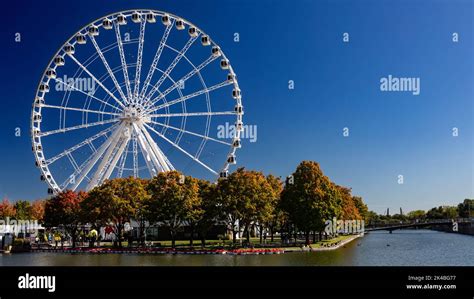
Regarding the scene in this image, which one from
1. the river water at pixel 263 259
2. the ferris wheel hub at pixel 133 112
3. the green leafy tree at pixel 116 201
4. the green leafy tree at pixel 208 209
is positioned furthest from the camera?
the green leafy tree at pixel 208 209

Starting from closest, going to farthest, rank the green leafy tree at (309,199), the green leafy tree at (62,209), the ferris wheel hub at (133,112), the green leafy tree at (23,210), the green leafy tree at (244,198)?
the ferris wheel hub at (133,112)
the green leafy tree at (244,198)
the green leafy tree at (309,199)
the green leafy tree at (62,209)
the green leafy tree at (23,210)

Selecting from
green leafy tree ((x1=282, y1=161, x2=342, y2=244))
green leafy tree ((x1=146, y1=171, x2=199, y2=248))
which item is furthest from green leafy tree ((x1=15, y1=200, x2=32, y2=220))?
green leafy tree ((x1=282, y1=161, x2=342, y2=244))

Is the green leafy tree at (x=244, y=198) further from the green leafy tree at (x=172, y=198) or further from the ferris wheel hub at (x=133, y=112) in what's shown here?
the ferris wheel hub at (x=133, y=112)

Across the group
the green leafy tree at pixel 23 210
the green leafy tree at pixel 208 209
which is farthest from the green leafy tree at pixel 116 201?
Result: the green leafy tree at pixel 23 210

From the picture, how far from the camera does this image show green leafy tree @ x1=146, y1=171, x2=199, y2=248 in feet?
188

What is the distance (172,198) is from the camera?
2259 inches

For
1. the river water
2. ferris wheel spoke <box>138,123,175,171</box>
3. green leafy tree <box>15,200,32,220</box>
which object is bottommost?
the river water

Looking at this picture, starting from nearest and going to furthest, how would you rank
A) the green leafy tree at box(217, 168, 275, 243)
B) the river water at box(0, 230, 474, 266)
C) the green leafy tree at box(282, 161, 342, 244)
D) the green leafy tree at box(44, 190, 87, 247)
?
the river water at box(0, 230, 474, 266) → the green leafy tree at box(217, 168, 275, 243) → the green leafy tree at box(282, 161, 342, 244) → the green leafy tree at box(44, 190, 87, 247)

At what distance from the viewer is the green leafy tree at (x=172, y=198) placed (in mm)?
57406

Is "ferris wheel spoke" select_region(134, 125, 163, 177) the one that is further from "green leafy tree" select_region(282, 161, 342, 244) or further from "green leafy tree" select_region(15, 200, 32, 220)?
"green leafy tree" select_region(15, 200, 32, 220)

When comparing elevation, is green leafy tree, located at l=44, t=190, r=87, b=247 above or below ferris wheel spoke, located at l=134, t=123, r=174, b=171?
below

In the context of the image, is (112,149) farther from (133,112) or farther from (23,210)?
(23,210)

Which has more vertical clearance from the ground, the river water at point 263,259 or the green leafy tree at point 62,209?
the green leafy tree at point 62,209

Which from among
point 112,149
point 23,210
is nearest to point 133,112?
point 112,149
